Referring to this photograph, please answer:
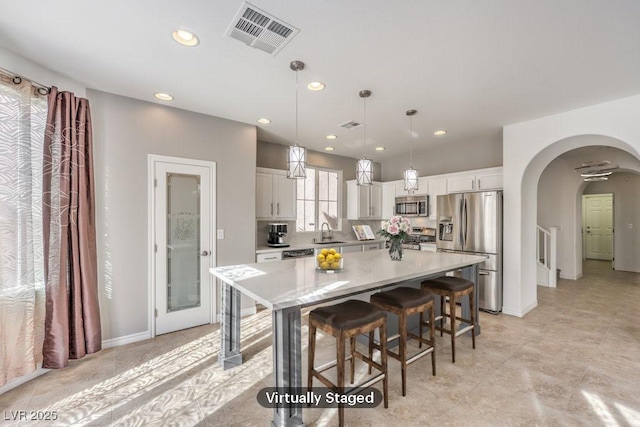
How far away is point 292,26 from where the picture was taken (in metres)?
1.91

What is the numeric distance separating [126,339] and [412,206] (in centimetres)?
487

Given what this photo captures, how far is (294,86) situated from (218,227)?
2050mm

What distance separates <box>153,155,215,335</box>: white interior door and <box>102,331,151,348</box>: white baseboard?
0.41 ft

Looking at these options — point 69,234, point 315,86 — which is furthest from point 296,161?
point 69,234

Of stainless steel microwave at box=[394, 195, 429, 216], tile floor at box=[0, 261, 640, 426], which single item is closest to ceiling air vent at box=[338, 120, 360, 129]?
stainless steel microwave at box=[394, 195, 429, 216]

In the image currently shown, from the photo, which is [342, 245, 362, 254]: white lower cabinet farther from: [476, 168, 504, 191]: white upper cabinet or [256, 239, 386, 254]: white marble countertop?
[476, 168, 504, 191]: white upper cabinet

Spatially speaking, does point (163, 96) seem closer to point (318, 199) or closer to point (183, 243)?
point (183, 243)

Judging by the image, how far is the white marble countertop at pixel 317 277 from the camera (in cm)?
178

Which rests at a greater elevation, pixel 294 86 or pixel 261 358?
pixel 294 86

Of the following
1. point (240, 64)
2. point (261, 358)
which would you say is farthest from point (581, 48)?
point (261, 358)

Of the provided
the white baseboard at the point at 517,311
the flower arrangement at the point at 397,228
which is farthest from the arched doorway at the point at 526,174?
the flower arrangement at the point at 397,228

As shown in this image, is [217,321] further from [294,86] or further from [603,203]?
[603,203]

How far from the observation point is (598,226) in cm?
837

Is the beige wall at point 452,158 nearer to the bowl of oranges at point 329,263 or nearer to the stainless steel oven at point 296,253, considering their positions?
the stainless steel oven at point 296,253
